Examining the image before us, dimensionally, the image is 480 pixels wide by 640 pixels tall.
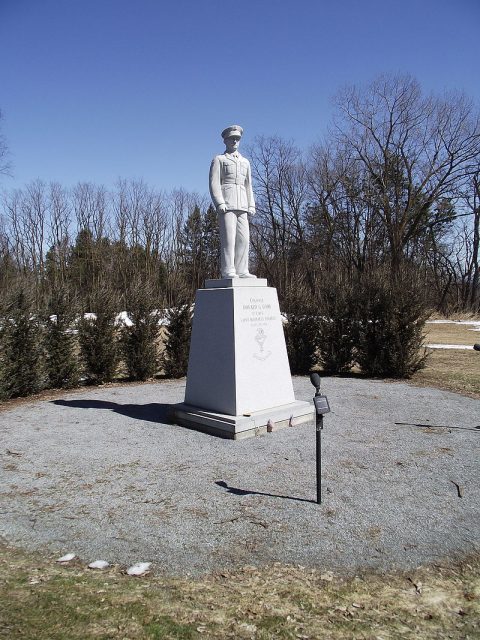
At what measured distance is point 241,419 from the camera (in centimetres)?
616

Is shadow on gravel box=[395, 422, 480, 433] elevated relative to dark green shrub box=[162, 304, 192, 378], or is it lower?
lower

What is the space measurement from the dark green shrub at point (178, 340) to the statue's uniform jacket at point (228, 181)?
4.91 meters

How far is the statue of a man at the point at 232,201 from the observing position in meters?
6.85

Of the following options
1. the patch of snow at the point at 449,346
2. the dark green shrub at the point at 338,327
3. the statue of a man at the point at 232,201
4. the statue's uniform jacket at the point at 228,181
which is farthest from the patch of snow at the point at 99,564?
the patch of snow at the point at 449,346

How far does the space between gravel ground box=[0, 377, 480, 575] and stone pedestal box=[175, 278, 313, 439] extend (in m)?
0.27

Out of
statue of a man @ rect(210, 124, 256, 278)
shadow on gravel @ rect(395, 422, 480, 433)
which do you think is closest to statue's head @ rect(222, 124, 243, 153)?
statue of a man @ rect(210, 124, 256, 278)

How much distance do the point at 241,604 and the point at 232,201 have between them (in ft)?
17.4

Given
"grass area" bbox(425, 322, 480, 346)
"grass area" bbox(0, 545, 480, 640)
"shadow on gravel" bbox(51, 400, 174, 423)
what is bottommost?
"grass area" bbox(0, 545, 480, 640)

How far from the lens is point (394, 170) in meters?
33.6

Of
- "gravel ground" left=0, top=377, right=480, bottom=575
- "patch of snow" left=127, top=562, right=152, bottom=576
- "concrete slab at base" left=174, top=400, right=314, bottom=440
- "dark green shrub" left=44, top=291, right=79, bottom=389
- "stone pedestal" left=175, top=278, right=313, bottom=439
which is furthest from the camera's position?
"dark green shrub" left=44, top=291, right=79, bottom=389

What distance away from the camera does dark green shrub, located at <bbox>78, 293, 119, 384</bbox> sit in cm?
1065

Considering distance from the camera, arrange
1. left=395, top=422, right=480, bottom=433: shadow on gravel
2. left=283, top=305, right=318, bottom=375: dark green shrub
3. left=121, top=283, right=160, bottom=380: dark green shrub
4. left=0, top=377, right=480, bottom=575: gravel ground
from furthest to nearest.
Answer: left=283, top=305, right=318, bottom=375: dark green shrub
left=121, top=283, right=160, bottom=380: dark green shrub
left=395, top=422, right=480, bottom=433: shadow on gravel
left=0, top=377, right=480, bottom=575: gravel ground

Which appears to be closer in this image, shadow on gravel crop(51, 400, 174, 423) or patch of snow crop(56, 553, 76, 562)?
patch of snow crop(56, 553, 76, 562)

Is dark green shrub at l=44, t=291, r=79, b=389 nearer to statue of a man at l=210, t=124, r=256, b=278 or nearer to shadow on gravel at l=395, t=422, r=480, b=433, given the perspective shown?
statue of a man at l=210, t=124, r=256, b=278
